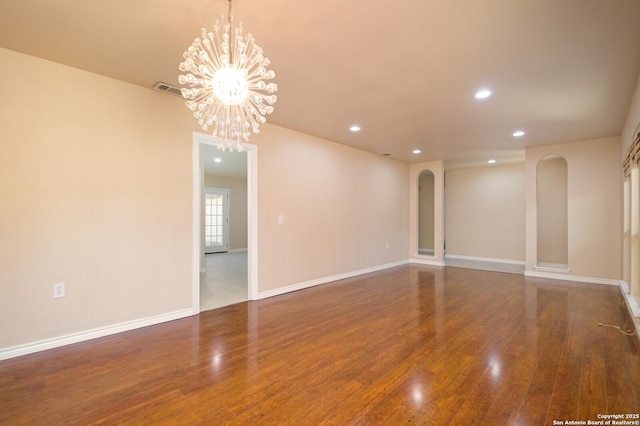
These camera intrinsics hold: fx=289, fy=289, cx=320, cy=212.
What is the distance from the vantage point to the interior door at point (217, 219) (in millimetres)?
9516

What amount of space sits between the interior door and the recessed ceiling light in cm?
827

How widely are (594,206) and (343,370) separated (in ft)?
18.7

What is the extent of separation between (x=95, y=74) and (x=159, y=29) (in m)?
1.22

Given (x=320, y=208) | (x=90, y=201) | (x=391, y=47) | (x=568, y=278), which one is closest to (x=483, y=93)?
(x=391, y=47)

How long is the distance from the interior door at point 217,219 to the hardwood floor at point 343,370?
20.5 ft

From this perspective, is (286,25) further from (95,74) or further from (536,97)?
(536,97)

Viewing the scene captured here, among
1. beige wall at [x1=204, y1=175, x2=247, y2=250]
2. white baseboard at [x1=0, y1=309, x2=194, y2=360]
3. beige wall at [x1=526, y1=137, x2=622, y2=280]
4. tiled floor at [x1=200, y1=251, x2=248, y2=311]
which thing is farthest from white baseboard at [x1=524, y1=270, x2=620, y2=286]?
beige wall at [x1=204, y1=175, x2=247, y2=250]

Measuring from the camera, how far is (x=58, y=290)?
2.68m

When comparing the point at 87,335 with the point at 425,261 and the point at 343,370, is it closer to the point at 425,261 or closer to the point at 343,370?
the point at 343,370

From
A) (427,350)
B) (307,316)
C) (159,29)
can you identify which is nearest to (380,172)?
(307,316)

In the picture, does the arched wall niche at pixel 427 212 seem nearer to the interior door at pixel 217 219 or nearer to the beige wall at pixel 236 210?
the beige wall at pixel 236 210

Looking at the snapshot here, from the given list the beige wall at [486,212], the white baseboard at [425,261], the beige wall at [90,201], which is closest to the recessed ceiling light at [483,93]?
the beige wall at [90,201]

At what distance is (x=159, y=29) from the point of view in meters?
2.19

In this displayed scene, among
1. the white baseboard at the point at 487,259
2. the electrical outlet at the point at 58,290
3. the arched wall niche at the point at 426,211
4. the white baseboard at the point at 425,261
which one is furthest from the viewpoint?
the arched wall niche at the point at 426,211
